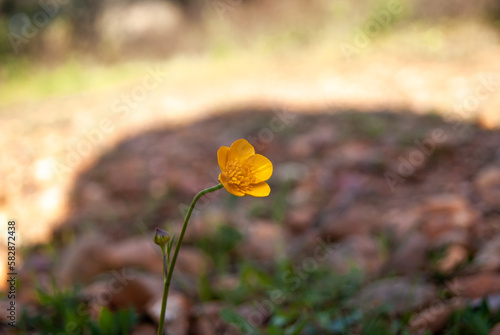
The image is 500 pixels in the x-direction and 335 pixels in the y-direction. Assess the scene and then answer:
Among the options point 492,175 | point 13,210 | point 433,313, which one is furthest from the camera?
point 13,210

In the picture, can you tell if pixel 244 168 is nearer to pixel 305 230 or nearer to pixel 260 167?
pixel 260 167

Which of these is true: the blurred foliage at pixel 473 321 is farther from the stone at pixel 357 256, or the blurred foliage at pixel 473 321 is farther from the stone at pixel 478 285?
the stone at pixel 357 256

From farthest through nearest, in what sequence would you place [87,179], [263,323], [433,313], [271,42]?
1. [271,42]
2. [87,179]
3. [263,323]
4. [433,313]

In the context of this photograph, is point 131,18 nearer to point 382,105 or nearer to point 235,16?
point 235,16

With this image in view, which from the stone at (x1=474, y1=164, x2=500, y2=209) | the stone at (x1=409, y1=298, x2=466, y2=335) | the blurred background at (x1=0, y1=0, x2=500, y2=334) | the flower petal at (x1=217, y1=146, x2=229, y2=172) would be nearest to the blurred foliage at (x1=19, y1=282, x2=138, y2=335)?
the blurred background at (x1=0, y1=0, x2=500, y2=334)

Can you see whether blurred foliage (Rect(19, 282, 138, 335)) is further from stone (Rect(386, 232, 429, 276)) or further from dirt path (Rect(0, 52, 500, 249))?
dirt path (Rect(0, 52, 500, 249))

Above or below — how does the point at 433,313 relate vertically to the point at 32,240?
above

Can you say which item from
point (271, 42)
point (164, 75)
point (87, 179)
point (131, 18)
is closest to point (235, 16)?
point (271, 42)
